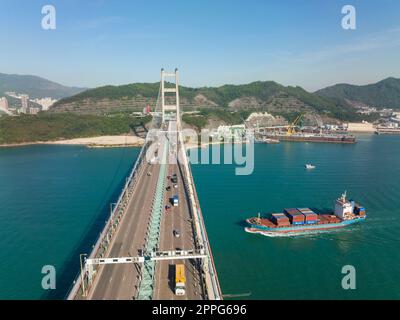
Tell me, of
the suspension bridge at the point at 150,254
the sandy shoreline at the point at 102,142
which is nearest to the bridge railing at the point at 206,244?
the suspension bridge at the point at 150,254

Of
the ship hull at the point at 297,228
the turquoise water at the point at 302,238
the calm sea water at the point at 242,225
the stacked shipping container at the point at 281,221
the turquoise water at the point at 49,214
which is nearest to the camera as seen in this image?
the turquoise water at the point at 302,238

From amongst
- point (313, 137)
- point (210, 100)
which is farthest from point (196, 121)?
point (210, 100)

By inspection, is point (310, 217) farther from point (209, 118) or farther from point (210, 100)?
point (210, 100)

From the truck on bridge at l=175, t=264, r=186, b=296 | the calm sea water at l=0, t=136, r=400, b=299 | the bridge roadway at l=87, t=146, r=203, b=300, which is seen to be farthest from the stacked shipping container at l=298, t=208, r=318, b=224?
the truck on bridge at l=175, t=264, r=186, b=296

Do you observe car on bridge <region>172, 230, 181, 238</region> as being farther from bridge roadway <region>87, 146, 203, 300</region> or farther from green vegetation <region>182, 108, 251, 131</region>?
green vegetation <region>182, 108, 251, 131</region>

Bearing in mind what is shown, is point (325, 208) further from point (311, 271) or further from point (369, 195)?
point (311, 271)

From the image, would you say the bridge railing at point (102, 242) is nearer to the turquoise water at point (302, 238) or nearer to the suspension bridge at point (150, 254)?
the suspension bridge at point (150, 254)
